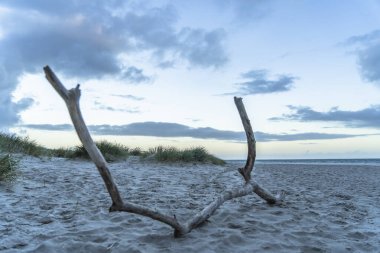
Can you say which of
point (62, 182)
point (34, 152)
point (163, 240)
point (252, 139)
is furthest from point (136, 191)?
point (34, 152)

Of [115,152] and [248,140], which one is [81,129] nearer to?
[248,140]

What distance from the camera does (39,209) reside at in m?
6.42

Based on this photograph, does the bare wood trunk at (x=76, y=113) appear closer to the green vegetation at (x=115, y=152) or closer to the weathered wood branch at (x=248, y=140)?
the weathered wood branch at (x=248, y=140)

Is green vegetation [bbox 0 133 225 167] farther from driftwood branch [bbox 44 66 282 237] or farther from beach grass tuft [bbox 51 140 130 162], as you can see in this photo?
driftwood branch [bbox 44 66 282 237]

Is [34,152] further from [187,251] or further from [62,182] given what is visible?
[187,251]

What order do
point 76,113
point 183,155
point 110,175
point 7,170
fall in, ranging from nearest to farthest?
point 76,113 → point 110,175 → point 7,170 → point 183,155

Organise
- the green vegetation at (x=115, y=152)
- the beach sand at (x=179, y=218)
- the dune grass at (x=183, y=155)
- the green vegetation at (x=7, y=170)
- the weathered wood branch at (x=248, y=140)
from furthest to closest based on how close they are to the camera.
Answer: the dune grass at (x=183, y=155) → the green vegetation at (x=115, y=152) → the green vegetation at (x=7, y=170) → the weathered wood branch at (x=248, y=140) → the beach sand at (x=179, y=218)

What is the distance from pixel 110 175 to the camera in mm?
4504

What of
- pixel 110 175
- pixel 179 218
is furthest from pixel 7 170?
pixel 110 175

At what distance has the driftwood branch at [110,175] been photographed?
3.99 m

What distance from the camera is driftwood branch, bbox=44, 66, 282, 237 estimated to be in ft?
13.1

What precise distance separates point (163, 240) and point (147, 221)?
37.3 inches

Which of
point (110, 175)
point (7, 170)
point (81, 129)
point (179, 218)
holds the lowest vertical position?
point (179, 218)

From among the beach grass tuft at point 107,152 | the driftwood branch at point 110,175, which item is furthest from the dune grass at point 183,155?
the driftwood branch at point 110,175
